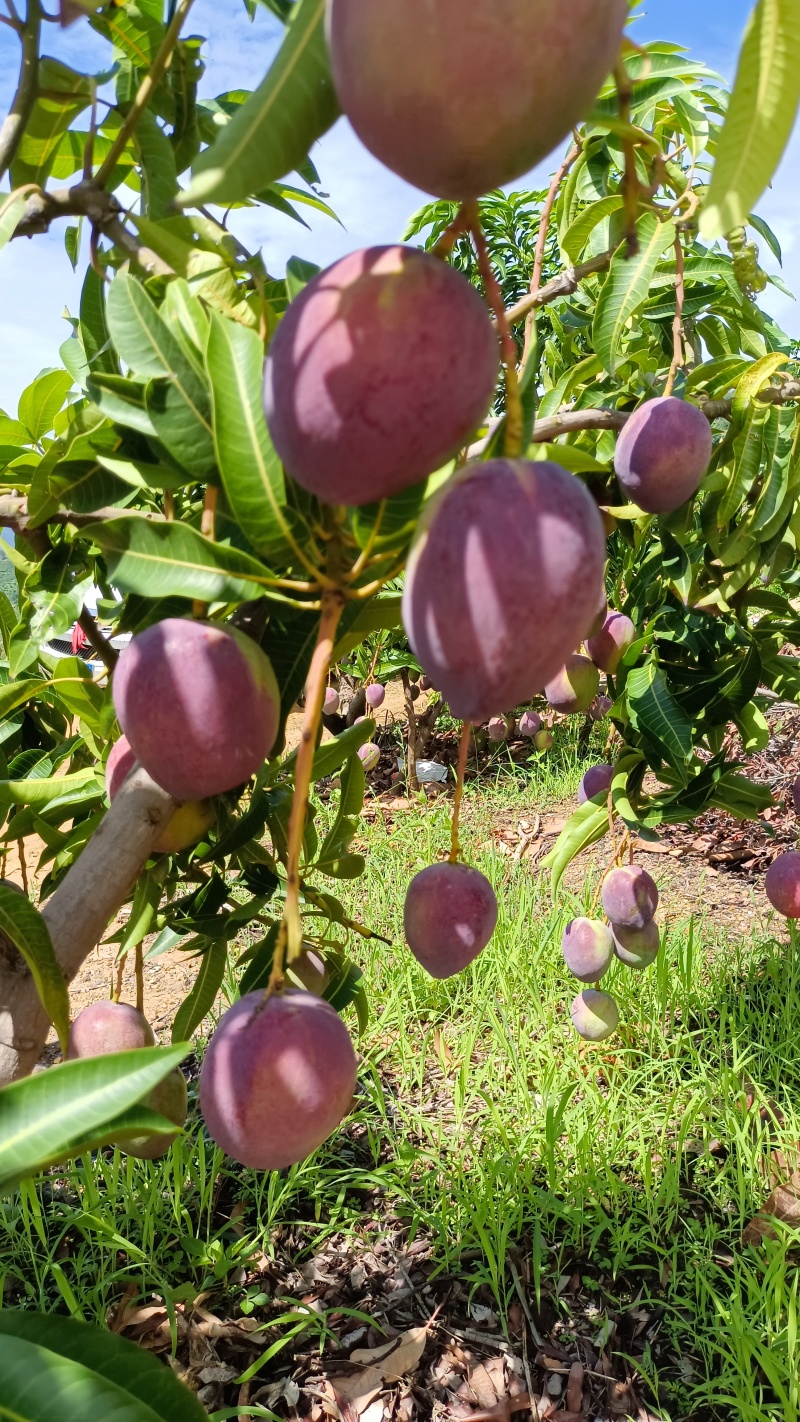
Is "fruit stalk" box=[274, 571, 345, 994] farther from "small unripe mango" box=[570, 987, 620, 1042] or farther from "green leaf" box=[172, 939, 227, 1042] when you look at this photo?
"small unripe mango" box=[570, 987, 620, 1042]

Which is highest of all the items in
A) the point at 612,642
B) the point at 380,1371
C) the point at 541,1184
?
the point at 612,642

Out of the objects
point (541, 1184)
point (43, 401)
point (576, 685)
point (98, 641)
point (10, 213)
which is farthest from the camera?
point (541, 1184)

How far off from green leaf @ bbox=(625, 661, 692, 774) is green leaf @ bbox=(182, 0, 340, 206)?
1.23m

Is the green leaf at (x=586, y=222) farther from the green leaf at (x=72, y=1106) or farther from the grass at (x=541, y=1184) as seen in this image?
the grass at (x=541, y=1184)

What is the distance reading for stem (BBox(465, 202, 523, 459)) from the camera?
0.41 meters

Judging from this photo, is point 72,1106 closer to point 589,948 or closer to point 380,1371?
point 380,1371

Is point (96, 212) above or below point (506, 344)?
above

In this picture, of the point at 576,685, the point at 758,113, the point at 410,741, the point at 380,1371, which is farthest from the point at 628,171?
the point at 410,741

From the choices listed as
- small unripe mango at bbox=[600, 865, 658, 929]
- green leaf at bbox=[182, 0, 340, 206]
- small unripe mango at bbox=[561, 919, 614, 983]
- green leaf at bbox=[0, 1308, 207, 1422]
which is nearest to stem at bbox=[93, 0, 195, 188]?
green leaf at bbox=[182, 0, 340, 206]

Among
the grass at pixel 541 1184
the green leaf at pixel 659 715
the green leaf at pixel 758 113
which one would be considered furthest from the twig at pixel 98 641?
the grass at pixel 541 1184

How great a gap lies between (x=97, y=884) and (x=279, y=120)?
541 millimetres

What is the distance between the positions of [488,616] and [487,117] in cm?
19

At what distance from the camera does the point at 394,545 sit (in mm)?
570

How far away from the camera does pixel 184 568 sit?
601 millimetres
